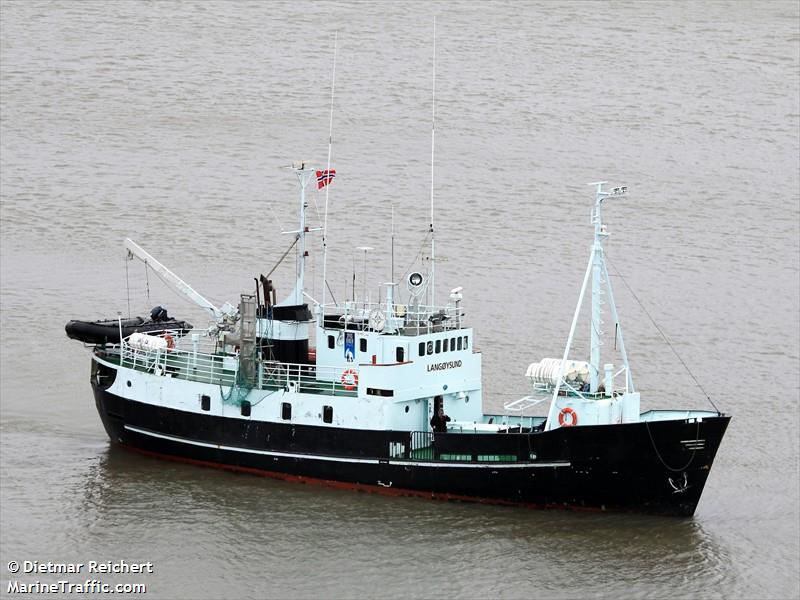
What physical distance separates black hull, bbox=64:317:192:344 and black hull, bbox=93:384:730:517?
3891 millimetres

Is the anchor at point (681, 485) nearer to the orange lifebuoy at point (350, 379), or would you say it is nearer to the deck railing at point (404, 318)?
the deck railing at point (404, 318)

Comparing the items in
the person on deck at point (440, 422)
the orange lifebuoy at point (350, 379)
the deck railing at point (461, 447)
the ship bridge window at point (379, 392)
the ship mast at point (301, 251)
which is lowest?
the deck railing at point (461, 447)

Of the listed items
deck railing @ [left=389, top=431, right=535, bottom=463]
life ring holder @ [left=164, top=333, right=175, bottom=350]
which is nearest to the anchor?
deck railing @ [left=389, top=431, right=535, bottom=463]

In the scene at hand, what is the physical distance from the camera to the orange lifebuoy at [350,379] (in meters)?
37.0

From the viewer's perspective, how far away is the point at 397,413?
36.7 meters

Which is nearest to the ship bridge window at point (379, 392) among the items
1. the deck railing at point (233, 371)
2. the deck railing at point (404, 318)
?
the deck railing at point (233, 371)

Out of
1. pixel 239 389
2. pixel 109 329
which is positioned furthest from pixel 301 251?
pixel 109 329

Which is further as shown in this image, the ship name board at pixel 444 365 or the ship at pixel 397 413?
the ship name board at pixel 444 365

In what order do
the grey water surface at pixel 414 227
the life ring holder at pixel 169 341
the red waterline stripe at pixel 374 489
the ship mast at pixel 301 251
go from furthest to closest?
the life ring holder at pixel 169 341 → the ship mast at pixel 301 251 → the red waterline stripe at pixel 374 489 → the grey water surface at pixel 414 227

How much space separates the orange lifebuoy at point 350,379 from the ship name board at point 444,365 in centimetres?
185

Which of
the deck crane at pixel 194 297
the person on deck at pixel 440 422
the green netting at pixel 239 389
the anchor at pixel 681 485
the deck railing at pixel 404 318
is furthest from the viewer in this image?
the deck crane at pixel 194 297

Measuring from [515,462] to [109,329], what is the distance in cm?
1244

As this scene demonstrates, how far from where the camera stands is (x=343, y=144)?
6253 cm

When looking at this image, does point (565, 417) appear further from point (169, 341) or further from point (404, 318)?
point (169, 341)
